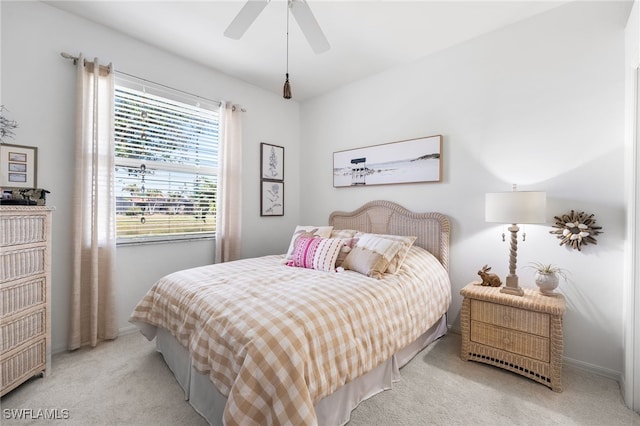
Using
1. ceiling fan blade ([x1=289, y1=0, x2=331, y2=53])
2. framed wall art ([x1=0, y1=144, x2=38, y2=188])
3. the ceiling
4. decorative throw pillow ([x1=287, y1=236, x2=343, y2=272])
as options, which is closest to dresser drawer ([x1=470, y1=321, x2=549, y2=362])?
decorative throw pillow ([x1=287, y1=236, x2=343, y2=272])

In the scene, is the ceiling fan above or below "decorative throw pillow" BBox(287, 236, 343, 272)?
above

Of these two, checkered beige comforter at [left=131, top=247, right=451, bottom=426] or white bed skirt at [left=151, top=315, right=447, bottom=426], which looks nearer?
checkered beige comforter at [left=131, top=247, right=451, bottom=426]

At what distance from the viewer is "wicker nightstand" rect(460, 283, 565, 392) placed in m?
1.93

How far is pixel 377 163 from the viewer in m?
3.40

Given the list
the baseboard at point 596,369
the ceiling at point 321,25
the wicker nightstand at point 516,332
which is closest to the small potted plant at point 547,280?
the wicker nightstand at point 516,332

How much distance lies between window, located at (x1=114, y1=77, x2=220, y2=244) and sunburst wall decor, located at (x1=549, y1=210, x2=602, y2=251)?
3360 millimetres

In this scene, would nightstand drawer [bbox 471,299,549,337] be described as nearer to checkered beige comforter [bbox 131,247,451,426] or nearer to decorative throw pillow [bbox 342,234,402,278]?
checkered beige comforter [bbox 131,247,451,426]

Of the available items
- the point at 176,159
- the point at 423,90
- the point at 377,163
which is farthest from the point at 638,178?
the point at 176,159

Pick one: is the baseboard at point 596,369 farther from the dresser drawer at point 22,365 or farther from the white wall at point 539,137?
the dresser drawer at point 22,365

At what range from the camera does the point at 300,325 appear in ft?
4.67

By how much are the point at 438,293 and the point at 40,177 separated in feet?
11.1

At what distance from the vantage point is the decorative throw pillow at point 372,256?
7.49ft

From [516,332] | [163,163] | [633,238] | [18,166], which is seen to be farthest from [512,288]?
[18,166]

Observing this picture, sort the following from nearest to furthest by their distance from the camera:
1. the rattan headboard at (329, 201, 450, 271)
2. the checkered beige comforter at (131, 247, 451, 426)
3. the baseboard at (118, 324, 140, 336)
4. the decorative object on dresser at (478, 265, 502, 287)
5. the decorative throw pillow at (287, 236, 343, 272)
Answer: the checkered beige comforter at (131, 247, 451, 426) → the decorative object on dresser at (478, 265, 502, 287) → the decorative throw pillow at (287, 236, 343, 272) → the baseboard at (118, 324, 140, 336) → the rattan headboard at (329, 201, 450, 271)
